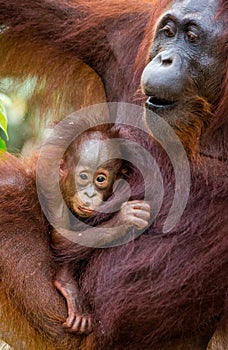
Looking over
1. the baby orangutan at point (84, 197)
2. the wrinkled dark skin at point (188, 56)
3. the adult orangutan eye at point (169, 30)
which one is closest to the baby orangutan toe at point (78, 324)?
the baby orangutan at point (84, 197)

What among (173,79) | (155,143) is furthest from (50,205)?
(173,79)

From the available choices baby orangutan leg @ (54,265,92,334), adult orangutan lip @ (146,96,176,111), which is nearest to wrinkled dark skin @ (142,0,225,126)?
adult orangutan lip @ (146,96,176,111)

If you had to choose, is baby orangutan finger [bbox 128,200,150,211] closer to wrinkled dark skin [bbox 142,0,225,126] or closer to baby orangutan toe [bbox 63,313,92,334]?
wrinkled dark skin [bbox 142,0,225,126]

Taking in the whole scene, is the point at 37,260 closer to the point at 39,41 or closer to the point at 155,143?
the point at 155,143

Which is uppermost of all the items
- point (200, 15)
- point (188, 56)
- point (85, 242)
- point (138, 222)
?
point (200, 15)

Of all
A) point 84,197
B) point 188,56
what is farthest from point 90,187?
point 188,56

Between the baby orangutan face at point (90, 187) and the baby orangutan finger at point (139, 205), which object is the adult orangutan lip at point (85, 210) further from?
the baby orangutan finger at point (139, 205)

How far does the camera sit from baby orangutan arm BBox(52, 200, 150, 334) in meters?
3.89

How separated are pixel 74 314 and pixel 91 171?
0.60 meters

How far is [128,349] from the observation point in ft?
13.3

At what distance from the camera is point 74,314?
399 cm

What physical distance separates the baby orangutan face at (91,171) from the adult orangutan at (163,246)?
6.0 inches

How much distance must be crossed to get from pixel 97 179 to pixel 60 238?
0.96 feet

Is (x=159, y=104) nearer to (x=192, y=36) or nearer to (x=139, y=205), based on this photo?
(x=192, y=36)
